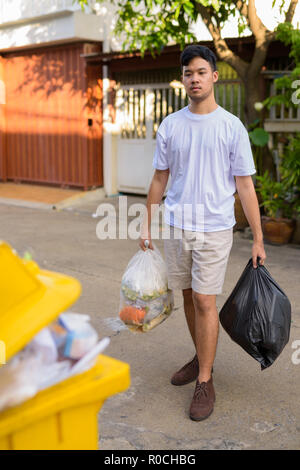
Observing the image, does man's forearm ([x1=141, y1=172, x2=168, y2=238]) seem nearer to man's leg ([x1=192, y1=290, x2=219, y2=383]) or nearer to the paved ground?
man's leg ([x1=192, y1=290, x2=219, y2=383])

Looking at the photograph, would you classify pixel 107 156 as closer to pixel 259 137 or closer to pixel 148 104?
pixel 148 104

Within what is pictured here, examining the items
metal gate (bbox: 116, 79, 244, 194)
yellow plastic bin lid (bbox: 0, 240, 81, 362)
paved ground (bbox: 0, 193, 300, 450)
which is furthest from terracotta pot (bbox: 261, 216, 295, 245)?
yellow plastic bin lid (bbox: 0, 240, 81, 362)

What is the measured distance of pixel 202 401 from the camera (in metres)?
3.31

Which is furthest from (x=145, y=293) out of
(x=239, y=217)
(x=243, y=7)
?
(x=243, y=7)

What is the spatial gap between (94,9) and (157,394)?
9.57 metres

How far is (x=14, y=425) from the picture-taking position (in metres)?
1.87

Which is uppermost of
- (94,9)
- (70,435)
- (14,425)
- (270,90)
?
(94,9)

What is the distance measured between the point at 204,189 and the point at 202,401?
1.19m

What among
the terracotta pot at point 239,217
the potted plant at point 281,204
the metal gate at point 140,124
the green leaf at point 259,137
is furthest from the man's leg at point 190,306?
the metal gate at point 140,124

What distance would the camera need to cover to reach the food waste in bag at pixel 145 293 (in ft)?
11.1

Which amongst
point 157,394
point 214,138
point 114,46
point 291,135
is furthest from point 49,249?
point 114,46

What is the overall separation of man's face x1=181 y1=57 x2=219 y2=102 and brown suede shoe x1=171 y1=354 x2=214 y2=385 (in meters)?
1.63
